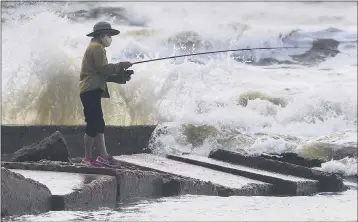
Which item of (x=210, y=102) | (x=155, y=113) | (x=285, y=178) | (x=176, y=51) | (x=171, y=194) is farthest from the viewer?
(x=176, y=51)

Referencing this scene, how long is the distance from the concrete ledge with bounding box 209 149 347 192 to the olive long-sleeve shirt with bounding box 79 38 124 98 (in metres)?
1.87

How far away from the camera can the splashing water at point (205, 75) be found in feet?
36.4

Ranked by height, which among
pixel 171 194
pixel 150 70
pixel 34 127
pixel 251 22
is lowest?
pixel 171 194

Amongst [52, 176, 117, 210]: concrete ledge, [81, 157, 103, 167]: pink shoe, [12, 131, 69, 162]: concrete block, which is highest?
[12, 131, 69, 162]: concrete block

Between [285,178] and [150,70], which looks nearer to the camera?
[285,178]

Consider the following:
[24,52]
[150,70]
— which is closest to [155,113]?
[150,70]

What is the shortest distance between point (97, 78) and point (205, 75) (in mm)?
8099

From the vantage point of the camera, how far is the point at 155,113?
11930 millimetres

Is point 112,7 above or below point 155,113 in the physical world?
above

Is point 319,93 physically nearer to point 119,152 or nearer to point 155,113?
point 155,113

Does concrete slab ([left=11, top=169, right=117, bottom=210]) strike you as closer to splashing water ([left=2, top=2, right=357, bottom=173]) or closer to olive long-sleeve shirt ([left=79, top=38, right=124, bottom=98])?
olive long-sleeve shirt ([left=79, top=38, right=124, bottom=98])

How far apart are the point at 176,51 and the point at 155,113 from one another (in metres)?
8.55

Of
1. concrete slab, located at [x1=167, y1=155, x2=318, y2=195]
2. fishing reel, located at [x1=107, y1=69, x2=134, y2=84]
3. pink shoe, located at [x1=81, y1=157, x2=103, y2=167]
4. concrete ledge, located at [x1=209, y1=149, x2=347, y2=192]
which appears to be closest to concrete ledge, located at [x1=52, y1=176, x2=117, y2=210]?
pink shoe, located at [x1=81, y1=157, x2=103, y2=167]

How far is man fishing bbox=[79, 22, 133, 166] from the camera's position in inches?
263
